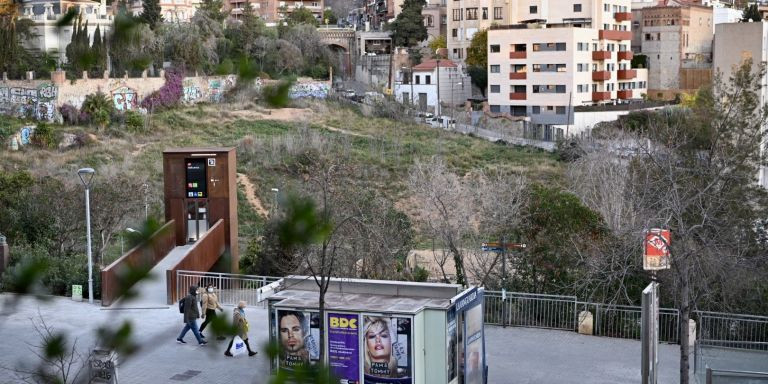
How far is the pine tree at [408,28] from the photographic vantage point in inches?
2657

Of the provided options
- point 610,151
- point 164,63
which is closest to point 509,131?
point 164,63

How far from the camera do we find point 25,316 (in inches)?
695

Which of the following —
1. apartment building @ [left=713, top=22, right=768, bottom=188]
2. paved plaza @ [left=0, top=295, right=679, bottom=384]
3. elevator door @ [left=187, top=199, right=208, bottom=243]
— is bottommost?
paved plaza @ [left=0, top=295, right=679, bottom=384]

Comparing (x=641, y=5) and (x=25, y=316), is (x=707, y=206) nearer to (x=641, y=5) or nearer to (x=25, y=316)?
(x=25, y=316)

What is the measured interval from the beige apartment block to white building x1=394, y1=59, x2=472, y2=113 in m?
11.4

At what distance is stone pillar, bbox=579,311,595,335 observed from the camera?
17141 mm

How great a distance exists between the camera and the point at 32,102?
4491 cm

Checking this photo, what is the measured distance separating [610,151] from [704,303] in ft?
→ 46.2

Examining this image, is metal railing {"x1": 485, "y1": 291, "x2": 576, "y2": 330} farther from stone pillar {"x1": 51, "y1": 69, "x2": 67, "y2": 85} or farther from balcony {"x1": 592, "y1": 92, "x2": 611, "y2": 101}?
balcony {"x1": 592, "y1": 92, "x2": 611, "y2": 101}

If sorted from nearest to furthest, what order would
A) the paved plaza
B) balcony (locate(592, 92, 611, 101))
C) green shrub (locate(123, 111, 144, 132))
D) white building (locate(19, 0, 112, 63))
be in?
white building (locate(19, 0, 112, 63)), the paved plaza, green shrub (locate(123, 111, 144, 132)), balcony (locate(592, 92, 611, 101))

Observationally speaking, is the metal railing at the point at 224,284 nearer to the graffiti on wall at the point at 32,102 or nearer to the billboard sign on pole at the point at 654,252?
the billboard sign on pole at the point at 654,252

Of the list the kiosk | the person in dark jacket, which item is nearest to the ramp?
the person in dark jacket

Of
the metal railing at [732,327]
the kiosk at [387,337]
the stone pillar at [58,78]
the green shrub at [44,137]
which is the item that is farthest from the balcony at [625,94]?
the kiosk at [387,337]

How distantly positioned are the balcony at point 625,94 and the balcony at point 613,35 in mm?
2796
